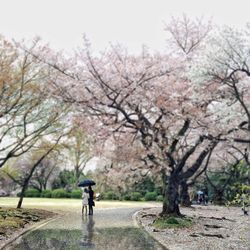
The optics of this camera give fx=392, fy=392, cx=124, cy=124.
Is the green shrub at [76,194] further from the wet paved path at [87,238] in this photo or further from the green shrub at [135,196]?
the wet paved path at [87,238]

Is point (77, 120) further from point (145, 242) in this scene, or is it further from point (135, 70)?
point (145, 242)

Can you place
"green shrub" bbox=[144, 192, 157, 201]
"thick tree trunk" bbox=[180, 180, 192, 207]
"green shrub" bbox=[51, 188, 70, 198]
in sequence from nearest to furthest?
"thick tree trunk" bbox=[180, 180, 192, 207] < "green shrub" bbox=[144, 192, 157, 201] < "green shrub" bbox=[51, 188, 70, 198]

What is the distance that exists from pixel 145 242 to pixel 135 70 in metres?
7.51

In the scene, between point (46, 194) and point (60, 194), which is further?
point (46, 194)

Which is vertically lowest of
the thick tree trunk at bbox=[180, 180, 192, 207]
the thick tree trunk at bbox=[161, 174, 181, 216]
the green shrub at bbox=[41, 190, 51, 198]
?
the thick tree trunk at bbox=[161, 174, 181, 216]

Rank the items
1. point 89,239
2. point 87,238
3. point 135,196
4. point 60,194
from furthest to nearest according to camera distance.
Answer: point 60,194, point 135,196, point 87,238, point 89,239

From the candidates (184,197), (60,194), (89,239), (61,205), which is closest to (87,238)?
(89,239)

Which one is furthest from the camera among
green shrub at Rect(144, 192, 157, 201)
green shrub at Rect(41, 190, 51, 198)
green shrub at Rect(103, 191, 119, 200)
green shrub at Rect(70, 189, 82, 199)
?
green shrub at Rect(41, 190, 51, 198)

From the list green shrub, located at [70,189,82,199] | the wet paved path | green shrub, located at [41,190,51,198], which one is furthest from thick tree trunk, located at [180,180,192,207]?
green shrub, located at [41,190,51,198]

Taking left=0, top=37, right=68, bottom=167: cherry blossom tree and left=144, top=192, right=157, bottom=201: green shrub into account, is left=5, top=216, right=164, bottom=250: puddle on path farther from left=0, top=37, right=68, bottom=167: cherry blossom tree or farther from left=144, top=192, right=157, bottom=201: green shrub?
left=144, top=192, right=157, bottom=201: green shrub

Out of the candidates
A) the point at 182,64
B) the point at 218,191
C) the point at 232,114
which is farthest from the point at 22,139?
the point at 218,191

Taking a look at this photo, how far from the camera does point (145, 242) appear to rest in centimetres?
1161

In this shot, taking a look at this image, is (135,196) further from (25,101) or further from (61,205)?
(25,101)

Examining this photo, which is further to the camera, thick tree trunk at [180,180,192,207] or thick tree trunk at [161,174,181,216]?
thick tree trunk at [180,180,192,207]
